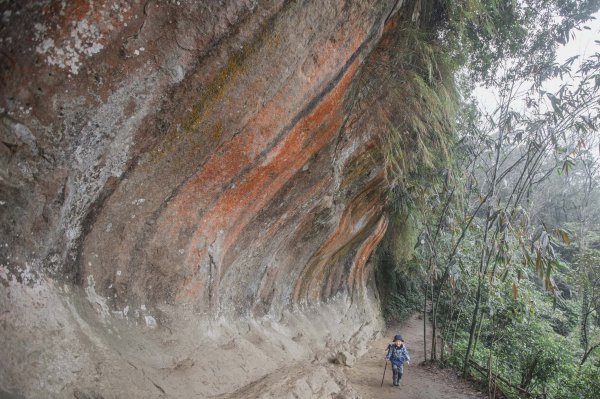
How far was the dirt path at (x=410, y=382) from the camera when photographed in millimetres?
7719

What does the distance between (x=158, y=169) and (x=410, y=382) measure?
7.99 meters

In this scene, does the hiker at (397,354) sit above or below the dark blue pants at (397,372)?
above

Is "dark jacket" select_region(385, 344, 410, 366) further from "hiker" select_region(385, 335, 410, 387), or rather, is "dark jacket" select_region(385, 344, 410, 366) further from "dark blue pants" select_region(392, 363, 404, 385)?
"dark blue pants" select_region(392, 363, 404, 385)

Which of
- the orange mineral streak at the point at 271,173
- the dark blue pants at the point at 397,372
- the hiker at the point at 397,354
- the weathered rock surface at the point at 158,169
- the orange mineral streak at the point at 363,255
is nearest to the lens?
the weathered rock surface at the point at 158,169

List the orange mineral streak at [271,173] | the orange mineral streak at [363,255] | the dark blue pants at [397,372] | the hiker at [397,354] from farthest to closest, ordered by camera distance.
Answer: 1. the orange mineral streak at [363,255]
2. the dark blue pants at [397,372]
3. the hiker at [397,354]
4. the orange mineral streak at [271,173]

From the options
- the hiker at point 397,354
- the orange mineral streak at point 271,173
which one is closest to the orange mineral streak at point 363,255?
the hiker at point 397,354

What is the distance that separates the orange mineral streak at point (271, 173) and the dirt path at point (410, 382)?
4896mm

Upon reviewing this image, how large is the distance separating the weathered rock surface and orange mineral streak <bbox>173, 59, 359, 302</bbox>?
3cm

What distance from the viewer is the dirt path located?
7.72 m

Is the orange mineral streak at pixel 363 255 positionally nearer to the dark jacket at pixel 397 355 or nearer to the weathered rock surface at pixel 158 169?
the dark jacket at pixel 397 355

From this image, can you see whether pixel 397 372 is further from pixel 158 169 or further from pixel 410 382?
pixel 158 169

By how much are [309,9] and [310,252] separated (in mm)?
5707

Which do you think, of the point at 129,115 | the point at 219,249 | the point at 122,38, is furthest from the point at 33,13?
the point at 219,249

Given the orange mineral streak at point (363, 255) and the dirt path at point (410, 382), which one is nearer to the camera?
the dirt path at point (410, 382)
